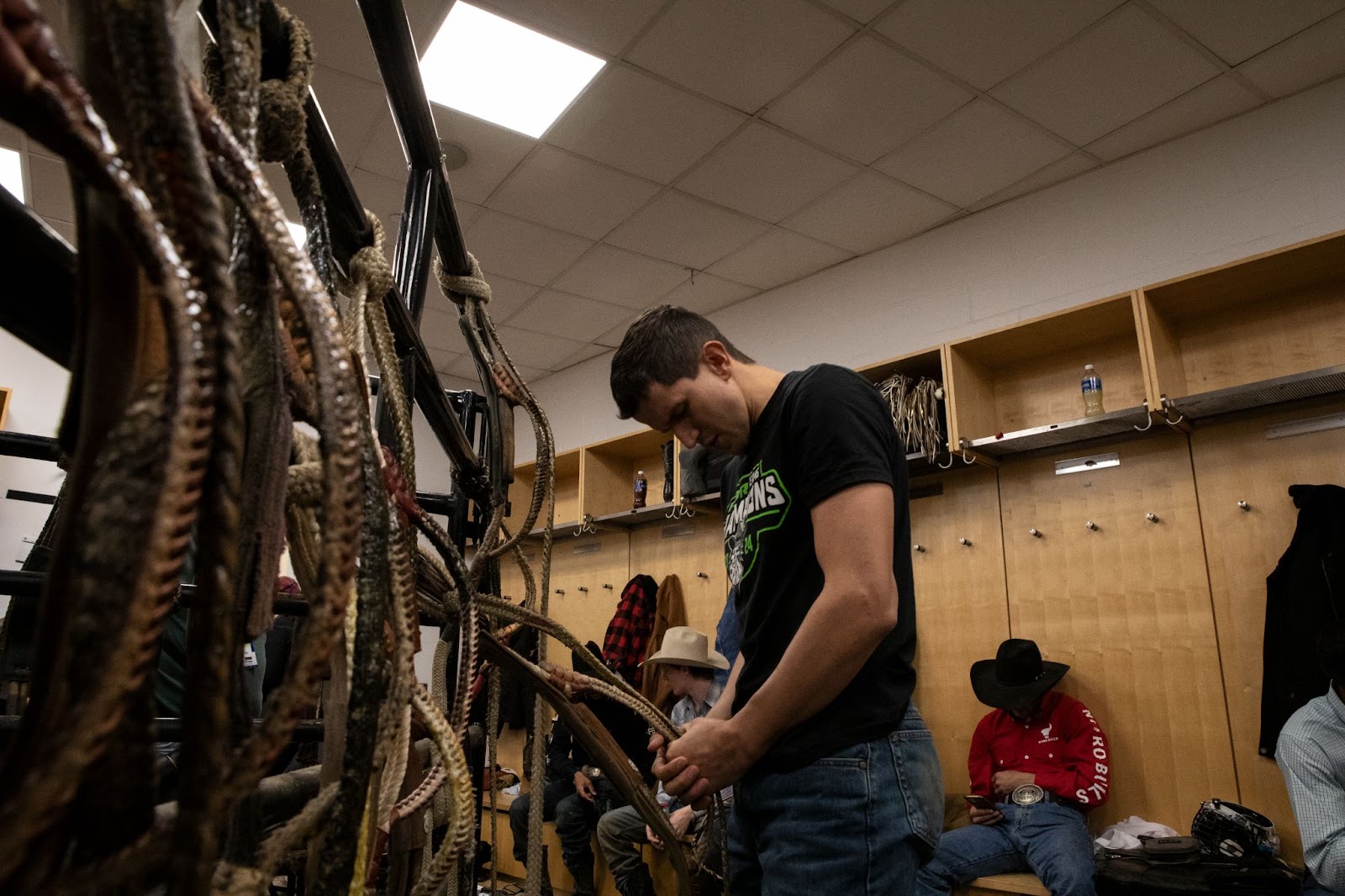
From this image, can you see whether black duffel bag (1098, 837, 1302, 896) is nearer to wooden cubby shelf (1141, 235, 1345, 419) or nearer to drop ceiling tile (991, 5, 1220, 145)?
wooden cubby shelf (1141, 235, 1345, 419)

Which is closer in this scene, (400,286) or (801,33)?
(400,286)

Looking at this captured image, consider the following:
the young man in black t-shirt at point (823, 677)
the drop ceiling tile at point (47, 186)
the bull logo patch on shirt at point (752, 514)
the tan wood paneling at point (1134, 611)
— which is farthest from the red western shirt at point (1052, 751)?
the drop ceiling tile at point (47, 186)

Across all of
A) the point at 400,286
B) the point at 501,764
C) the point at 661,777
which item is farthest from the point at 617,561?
the point at 400,286

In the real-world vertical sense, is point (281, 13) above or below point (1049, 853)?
above

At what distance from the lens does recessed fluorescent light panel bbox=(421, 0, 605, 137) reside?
265 cm

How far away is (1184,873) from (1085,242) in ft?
7.52

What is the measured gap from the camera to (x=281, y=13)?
349 millimetres

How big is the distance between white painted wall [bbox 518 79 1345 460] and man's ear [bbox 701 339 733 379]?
254 centimetres

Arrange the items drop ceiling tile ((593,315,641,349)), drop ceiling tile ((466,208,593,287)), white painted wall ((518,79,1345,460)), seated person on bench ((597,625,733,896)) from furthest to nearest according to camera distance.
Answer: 1. drop ceiling tile ((593,315,641,349))
2. drop ceiling tile ((466,208,593,287))
3. seated person on bench ((597,625,733,896))
4. white painted wall ((518,79,1345,460))

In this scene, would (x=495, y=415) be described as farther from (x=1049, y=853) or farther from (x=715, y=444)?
(x=1049, y=853)

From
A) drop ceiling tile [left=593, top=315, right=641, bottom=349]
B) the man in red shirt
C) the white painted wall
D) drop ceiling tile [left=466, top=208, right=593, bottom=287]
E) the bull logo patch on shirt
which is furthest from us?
drop ceiling tile [left=593, top=315, right=641, bottom=349]

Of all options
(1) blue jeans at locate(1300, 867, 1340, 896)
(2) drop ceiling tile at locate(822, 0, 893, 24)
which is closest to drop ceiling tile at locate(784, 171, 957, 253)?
(2) drop ceiling tile at locate(822, 0, 893, 24)

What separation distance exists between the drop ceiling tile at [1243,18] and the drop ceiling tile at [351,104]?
104 inches

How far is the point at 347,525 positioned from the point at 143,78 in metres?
0.12
